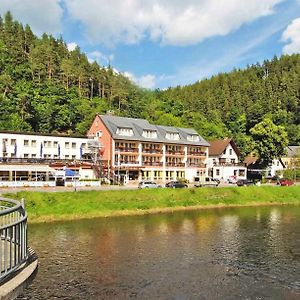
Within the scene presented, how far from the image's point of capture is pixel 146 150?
287ft

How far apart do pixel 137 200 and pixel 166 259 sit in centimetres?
2911

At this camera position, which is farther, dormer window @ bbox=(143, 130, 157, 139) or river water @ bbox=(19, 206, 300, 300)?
dormer window @ bbox=(143, 130, 157, 139)

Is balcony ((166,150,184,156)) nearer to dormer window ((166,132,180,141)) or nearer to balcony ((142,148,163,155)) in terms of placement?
balcony ((142,148,163,155))

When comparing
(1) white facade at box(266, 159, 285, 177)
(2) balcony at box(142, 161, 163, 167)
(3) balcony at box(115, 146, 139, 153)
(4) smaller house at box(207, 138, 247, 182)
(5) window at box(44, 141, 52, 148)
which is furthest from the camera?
(1) white facade at box(266, 159, 285, 177)

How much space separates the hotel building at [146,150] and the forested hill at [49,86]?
69.2ft

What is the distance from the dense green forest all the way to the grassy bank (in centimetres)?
4089

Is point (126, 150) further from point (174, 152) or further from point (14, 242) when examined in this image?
point (14, 242)

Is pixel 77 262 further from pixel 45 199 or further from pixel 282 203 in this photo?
pixel 282 203

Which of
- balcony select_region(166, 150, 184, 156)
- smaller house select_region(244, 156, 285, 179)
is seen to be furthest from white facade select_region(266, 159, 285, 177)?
balcony select_region(166, 150, 184, 156)

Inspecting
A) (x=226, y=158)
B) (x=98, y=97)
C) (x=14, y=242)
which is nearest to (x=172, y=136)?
(x=226, y=158)

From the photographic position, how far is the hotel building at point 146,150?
82.3 meters

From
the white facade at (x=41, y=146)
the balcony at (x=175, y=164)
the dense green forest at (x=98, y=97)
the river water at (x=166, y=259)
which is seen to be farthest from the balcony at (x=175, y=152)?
the river water at (x=166, y=259)

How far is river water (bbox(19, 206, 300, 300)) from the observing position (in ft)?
76.2

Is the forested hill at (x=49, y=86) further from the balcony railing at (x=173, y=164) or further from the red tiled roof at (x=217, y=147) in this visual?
the red tiled roof at (x=217, y=147)
